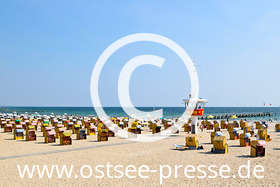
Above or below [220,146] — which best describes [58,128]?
below

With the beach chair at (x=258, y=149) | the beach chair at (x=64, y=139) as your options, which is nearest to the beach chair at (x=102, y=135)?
A: the beach chair at (x=64, y=139)

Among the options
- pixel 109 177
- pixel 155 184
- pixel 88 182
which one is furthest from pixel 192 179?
pixel 88 182

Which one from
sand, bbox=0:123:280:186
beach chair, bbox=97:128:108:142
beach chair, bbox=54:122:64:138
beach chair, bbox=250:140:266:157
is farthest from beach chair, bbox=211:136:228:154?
beach chair, bbox=54:122:64:138

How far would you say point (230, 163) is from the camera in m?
10.7

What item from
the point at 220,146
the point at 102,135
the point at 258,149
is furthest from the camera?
the point at 102,135

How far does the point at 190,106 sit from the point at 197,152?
797 cm

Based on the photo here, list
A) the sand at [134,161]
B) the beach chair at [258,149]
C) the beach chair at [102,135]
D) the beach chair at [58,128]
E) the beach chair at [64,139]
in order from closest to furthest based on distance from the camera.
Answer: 1. the sand at [134,161]
2. the beach chair at [258,149]
3. the beach chair at [64,139]
4. the beach chair at [102,135]
5. the beach chair at [58,128]

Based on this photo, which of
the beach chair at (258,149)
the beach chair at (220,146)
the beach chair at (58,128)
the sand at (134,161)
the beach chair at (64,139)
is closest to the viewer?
the sand at (134,161)

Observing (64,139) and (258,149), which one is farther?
(64,139)

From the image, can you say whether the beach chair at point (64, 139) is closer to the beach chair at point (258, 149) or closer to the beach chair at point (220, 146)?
the beach chair at point (220, 146)

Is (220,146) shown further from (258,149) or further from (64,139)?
(64,139)

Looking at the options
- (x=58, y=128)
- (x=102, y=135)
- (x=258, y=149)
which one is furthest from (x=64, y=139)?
(x=258, y=149)

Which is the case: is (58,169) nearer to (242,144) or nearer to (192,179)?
(192,179)

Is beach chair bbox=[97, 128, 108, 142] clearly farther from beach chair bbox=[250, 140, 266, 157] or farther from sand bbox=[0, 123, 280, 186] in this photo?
beach chair bbox=[250, 140, 266, 157]
